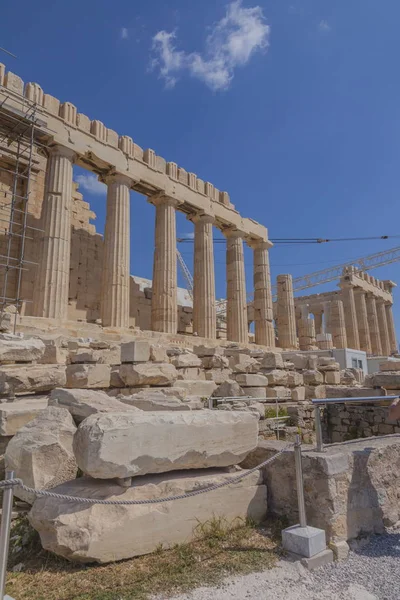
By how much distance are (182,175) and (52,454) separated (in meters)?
18.6

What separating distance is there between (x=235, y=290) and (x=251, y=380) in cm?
1203

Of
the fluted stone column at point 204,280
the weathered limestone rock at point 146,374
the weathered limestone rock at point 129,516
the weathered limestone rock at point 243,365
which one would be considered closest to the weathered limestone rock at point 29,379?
the weathered limestone rock at point 146,374

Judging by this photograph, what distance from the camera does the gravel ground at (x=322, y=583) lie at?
2.74 meters

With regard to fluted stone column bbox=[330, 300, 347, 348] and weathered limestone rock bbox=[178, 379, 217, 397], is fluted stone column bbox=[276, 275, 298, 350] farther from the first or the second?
weathered limestone rock bbox=[178, 379, 217, 397]

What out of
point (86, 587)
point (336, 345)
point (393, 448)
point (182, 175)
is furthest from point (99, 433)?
point (336, 345)

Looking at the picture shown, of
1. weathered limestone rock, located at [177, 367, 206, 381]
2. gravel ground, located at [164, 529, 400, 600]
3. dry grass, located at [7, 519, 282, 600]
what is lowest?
gravel ground, located at [164, 529, 400, 600]

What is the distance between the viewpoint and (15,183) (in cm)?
1396

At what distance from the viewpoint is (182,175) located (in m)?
20.6

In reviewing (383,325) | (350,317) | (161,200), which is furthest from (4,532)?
(383,325)

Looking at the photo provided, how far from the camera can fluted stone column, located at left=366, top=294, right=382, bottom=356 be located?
129ft

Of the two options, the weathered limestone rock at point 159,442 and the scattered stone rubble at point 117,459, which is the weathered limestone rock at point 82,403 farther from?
the weathered limestone rock at point 159,442

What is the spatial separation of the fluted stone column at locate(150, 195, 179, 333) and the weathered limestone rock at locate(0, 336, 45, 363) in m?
10.7

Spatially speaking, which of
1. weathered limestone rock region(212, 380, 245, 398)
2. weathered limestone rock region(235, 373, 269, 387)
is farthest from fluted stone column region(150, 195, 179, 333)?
weathered limestone rock region(212, 380, 245, 398)

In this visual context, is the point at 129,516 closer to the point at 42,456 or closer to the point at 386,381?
the point at 42,456
